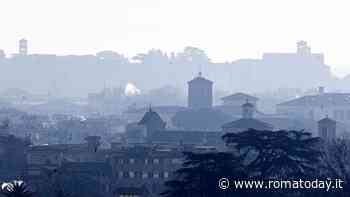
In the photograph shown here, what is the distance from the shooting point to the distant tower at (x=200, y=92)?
92.9 metres

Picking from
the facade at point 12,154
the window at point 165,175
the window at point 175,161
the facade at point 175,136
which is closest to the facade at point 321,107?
the facade at point 175,136

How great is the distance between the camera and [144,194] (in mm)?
48188

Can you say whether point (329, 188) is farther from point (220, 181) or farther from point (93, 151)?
point (93, 151)

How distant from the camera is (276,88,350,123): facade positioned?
92.2 m

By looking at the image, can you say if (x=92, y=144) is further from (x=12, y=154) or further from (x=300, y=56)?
(x=300, y=56)

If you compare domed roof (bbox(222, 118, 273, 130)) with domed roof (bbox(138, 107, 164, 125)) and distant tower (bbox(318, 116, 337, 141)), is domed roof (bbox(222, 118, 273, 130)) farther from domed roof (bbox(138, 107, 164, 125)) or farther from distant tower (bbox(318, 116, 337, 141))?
domed roof (bbox(138, 107, 164, 125))

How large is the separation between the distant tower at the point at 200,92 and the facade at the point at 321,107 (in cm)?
414

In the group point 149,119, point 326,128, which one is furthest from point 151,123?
point 326,128

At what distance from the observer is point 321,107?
93188 millimetres

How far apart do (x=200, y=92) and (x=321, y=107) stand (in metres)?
6.34

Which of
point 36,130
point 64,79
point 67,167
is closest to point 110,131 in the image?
point 36,130

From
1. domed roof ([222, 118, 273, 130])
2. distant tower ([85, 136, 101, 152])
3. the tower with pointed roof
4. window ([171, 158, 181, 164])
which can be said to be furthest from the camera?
the tower with pointed roof

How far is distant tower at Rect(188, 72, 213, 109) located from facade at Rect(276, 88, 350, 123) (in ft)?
13.6

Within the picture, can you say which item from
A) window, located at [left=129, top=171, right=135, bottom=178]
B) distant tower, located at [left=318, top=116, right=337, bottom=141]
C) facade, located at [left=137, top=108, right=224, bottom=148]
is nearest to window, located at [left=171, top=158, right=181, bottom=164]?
window, located at [left=129, top=171, right=135, bottom=178]
